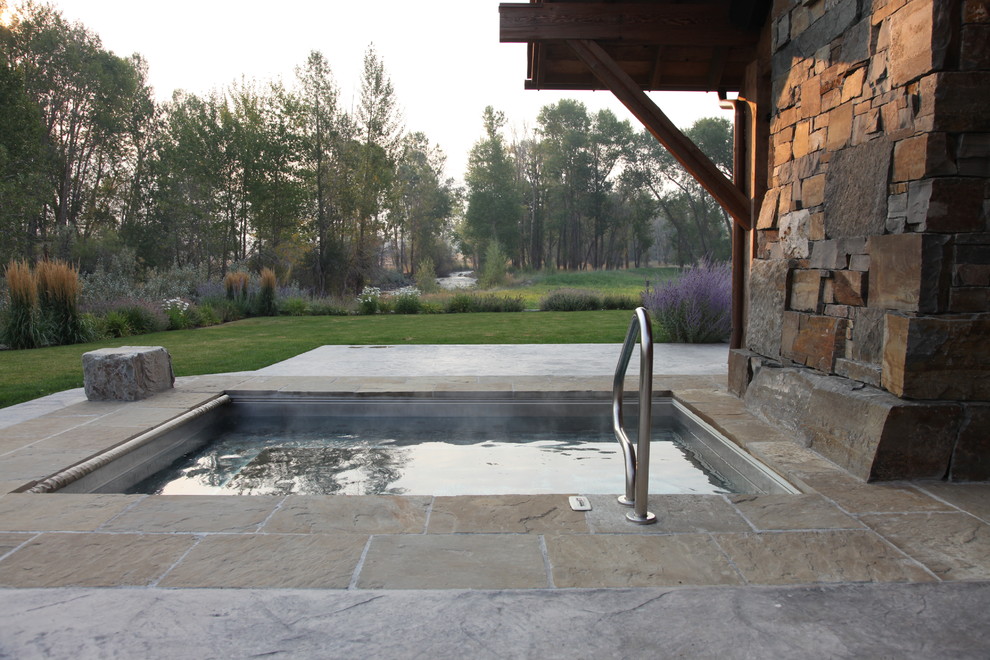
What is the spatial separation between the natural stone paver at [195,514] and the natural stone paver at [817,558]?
1.70 meters

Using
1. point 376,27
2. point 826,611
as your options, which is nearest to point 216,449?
point 826,611

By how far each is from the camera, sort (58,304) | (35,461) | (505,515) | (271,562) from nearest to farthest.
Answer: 1. (271,562)
2. (505,515)
3. (35,461)
4. (58,304)

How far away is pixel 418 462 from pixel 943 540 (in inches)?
103

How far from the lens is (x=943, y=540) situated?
2.15 meters

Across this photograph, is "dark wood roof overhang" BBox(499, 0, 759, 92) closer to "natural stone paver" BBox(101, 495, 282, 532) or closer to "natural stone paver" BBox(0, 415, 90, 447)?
"natural stone paver" BBox(101, 495, 282, 532)

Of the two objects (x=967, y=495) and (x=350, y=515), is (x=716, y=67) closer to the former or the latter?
(x=967, y=495)

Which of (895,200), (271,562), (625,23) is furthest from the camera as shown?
(625,23)

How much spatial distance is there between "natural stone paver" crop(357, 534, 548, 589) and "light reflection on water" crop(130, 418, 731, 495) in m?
1.21

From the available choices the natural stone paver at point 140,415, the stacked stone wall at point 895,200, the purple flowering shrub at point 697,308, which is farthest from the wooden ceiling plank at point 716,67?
the natural stone paver at point 140,415

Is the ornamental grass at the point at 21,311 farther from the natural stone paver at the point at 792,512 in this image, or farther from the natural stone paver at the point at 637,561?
the natural stone paver at the point at 792,512

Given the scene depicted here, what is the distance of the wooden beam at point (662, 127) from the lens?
464 cm

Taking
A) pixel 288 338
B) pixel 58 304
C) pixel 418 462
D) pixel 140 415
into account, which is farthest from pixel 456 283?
pixel 418 462

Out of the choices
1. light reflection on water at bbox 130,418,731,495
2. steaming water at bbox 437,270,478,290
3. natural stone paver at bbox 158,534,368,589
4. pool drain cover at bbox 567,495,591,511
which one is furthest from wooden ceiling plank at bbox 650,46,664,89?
steaming water at bbox 437,270,478,290

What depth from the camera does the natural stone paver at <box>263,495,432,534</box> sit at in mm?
2301
